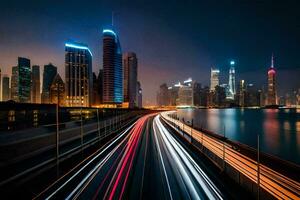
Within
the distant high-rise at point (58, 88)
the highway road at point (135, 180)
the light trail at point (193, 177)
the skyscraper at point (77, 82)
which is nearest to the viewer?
the highway road at point (135, 180)

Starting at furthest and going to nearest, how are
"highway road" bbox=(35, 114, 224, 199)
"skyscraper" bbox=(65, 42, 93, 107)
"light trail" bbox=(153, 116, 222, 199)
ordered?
"skyscraper" bbox=(65, 42, 93, 107) < "light trail" bbox=(153, 116, 222, 199) < "highway road" bbox=(35, 114, 224, 199)

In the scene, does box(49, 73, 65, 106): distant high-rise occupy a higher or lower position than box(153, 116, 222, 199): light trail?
higher

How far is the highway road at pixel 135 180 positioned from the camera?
387 inches

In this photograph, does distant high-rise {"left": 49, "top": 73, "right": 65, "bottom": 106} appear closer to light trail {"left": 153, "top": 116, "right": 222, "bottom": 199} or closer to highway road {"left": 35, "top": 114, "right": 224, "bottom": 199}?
highway road {"left": 35, "top": 114, "right": 224, "bottom": 199}

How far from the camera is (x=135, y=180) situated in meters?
11.6

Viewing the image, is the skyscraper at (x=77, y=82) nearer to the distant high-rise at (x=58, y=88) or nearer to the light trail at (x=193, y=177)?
the distant high-rise at (x=58, y=88)

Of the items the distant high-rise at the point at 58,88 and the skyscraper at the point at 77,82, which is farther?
the skyscraper at the point at 77,82

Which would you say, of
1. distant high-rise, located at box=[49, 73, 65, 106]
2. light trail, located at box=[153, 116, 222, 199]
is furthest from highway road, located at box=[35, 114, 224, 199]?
distant high-rise, located at box=[49, 73, 65, 106]

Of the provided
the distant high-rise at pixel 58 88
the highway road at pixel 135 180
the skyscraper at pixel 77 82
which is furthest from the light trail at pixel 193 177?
the skyscraper at pixel 77 82

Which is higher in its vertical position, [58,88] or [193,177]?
[58,88]

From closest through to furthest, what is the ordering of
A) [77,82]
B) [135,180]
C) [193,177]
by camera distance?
[135,180] < [193,177] < [77,82]

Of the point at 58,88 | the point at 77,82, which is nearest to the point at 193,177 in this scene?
the point at 58,88

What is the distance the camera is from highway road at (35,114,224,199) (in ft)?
32.3

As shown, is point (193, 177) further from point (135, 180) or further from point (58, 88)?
point (58, 88)
